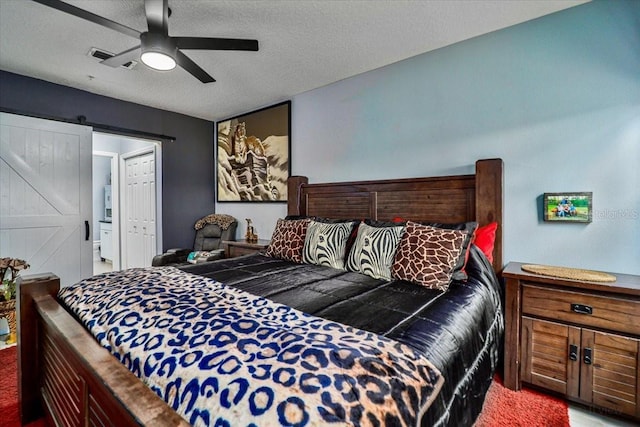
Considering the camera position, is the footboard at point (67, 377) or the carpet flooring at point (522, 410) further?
the carpet flooring at point (522, 410)

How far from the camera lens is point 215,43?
1.94 metres

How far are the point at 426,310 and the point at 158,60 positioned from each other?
224cm

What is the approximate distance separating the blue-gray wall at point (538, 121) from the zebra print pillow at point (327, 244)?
0.86 metres

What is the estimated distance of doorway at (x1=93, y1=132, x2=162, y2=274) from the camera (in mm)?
4363

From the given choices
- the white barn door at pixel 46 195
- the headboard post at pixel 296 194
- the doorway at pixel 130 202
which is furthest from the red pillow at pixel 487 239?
the white barn door at pixel 46 195

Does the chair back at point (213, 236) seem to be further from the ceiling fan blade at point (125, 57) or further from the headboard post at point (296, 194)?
the ceiling fan blade at point (125, 57)

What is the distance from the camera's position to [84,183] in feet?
11.7

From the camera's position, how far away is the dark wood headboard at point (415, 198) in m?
2.26

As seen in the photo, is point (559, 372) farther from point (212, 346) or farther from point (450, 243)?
point (212, 346)

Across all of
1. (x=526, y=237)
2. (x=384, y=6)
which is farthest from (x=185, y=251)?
(x=526, y=237)

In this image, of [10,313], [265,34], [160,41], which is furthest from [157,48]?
[10,313]

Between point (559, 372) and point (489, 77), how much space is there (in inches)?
84.0

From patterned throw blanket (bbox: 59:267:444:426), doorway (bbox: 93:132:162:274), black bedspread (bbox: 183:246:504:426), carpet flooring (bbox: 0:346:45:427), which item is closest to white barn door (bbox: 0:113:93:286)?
doorway (bbox: 93:132:162:274)

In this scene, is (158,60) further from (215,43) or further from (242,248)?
(242,248)
